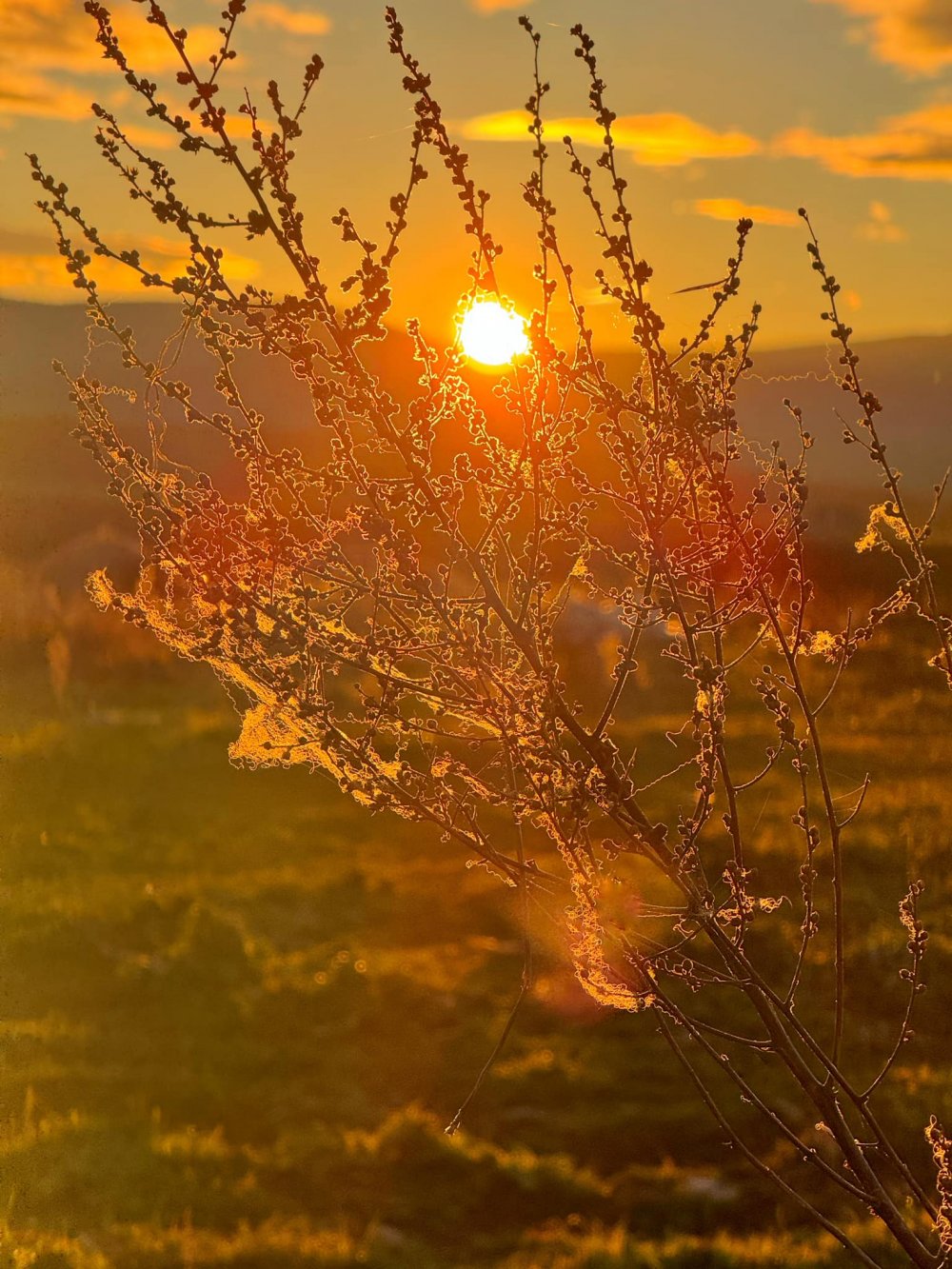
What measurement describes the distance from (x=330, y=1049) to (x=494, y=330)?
6.33m

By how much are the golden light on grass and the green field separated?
2.21 meters

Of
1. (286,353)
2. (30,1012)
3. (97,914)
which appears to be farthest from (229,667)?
(97,914)

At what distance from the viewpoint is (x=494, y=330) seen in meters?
2.78

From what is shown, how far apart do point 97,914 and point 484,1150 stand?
419 centimetres

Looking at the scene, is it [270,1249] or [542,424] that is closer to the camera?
[542,424]

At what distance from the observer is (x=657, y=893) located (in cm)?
937

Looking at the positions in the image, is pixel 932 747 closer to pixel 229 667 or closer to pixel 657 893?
pixel 657 893

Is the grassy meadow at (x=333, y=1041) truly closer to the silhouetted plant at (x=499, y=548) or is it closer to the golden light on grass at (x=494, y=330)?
the silhouetted plant at (x=499, y=548)

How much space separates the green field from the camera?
21.0ft

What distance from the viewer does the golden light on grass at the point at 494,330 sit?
8.86ft

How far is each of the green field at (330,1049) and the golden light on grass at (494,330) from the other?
2.21 meters

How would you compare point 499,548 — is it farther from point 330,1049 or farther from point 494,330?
point 330,1049

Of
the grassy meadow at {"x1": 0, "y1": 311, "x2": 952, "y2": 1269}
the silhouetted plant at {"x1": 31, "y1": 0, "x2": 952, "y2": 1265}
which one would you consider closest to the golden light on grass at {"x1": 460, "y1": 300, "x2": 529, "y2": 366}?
the silhouetted plant at {"x1": 31, "y1": 0, "x2": 952, "y2": 1265}

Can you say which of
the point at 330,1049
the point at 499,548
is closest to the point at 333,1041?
the point at 330,1049
